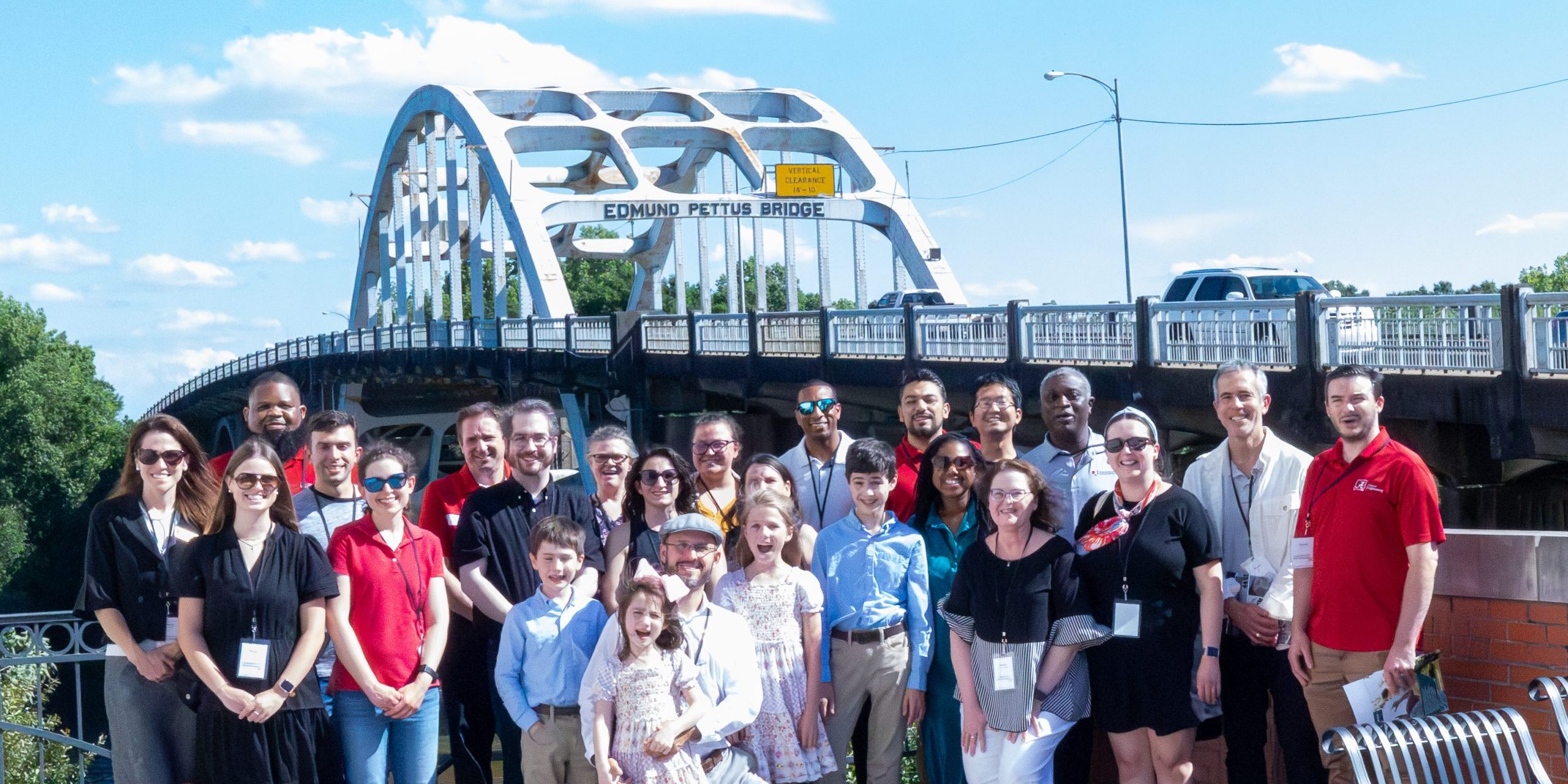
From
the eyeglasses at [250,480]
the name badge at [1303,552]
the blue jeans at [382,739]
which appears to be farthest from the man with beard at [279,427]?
the name badge at [1303,552]

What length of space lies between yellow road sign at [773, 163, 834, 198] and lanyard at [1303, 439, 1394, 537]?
35.4m

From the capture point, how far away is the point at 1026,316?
1512 cm

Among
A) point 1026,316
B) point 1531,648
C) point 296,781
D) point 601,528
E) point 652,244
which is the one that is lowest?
point 296,781

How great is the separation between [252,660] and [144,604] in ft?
1.70

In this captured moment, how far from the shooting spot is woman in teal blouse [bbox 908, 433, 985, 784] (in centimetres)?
547

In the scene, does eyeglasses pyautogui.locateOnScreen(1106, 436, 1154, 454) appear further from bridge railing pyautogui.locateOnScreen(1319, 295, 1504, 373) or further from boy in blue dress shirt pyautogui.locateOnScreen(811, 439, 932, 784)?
bridge railing pyautogui.locateOnScreen(1319, 295, 1504, 373)

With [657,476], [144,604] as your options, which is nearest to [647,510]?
[657,476]

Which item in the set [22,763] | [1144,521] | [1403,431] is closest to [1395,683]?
[1144,521]

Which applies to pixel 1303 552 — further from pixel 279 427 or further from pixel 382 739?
pixel 279 427

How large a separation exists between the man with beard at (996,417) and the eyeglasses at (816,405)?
698 millimetres

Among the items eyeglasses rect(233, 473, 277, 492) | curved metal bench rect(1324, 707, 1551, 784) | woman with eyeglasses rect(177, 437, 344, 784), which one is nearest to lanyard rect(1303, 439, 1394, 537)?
curved metal bench rect(1324, 707, 1551, 784)

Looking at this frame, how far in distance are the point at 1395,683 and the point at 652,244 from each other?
5901 centimetres

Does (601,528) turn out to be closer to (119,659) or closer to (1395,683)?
(119,659)

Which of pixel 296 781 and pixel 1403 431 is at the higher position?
pixel 1403 431
